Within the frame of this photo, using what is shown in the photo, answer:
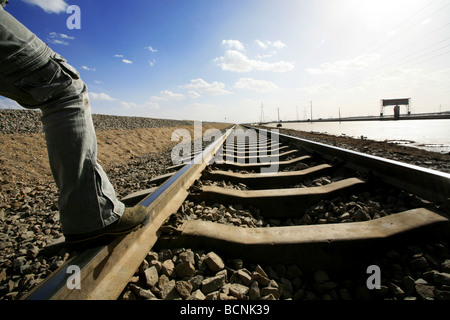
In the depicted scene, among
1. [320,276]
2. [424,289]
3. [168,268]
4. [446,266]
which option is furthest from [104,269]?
[446,266]

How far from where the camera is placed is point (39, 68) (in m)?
0.85

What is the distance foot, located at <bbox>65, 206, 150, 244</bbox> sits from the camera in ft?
3.26

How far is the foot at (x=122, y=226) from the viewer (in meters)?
1.00

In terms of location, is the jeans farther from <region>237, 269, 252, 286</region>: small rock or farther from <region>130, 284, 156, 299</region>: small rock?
<region>237, 269, 252, 286</region>: small rock

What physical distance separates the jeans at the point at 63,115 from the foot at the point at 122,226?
1.2 inches

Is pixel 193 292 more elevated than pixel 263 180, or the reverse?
pixel 263 180

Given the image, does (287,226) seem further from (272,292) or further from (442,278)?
(442,278)

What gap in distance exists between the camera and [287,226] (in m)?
1.37

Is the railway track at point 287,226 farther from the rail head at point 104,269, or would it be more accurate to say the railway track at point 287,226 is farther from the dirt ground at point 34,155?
the dirt ground at point 34,155

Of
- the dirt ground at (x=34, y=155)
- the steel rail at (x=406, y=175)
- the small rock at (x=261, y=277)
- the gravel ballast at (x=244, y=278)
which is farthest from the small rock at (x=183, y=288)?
the dirt ground at (x=34, y=155)

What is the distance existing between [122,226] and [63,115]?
593mm

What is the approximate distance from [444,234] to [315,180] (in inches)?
49.7

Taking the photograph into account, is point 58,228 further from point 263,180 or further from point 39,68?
point 263,180
